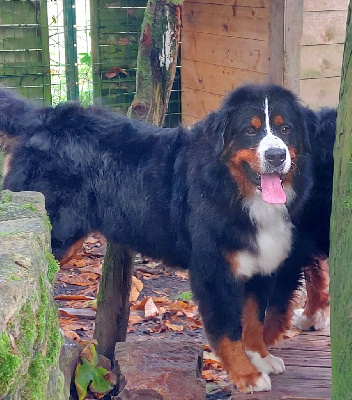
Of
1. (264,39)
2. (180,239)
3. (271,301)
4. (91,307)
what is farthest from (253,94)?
(91,307)

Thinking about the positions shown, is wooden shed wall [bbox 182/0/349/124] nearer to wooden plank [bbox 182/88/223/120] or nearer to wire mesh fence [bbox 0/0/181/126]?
wooden plank [bbox 182/88/223/120]

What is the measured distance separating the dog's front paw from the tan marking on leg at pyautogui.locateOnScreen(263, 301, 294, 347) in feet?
1.76

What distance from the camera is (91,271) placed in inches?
266

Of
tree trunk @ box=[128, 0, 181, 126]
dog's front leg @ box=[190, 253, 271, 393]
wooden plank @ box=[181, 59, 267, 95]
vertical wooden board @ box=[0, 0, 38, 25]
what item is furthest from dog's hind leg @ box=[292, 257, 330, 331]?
vertical wooden board @ box=[0, 0, 38, 25]

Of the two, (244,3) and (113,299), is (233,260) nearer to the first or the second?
(113,299)

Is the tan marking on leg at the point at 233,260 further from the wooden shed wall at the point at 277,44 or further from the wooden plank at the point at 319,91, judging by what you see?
the wooden plank at the point at 319,91

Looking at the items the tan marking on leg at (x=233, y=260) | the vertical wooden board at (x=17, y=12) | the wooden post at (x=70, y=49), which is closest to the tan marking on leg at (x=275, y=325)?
the tan marking on leg at (x=233, y=260)

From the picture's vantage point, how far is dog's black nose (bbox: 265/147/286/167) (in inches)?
141

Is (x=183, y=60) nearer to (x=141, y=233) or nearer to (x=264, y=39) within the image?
(x=264, y=39)

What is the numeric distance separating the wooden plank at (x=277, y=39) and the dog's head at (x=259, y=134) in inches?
78.0

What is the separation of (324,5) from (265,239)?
2918 millimetres

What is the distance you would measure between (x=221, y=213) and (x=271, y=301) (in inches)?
32.9

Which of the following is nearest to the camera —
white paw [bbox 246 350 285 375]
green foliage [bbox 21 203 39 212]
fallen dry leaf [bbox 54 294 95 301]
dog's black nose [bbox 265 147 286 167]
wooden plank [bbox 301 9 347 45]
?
green foliage [bbox 21 203 39 212]

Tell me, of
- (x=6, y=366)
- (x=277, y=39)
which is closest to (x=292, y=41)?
(x=277, y=39)
